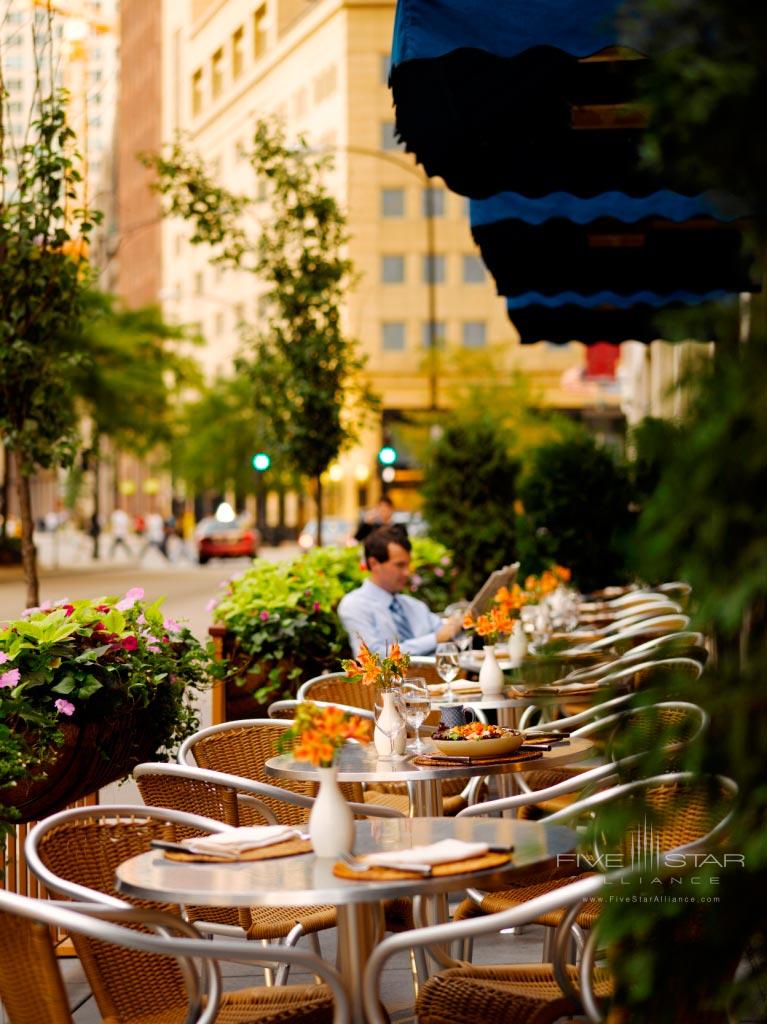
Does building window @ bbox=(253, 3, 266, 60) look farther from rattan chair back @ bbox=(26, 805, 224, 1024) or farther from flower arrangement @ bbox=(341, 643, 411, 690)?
rattan chair back @ bbox=(26, 805, 224, 1024)

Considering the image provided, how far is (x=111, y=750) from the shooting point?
603 cm

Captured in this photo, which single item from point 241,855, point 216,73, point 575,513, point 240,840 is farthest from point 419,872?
point 216,73

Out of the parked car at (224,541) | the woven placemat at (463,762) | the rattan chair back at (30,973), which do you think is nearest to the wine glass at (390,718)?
the woven placemat at (463,762)

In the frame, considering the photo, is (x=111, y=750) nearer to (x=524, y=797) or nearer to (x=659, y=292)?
(x=524, y=797)

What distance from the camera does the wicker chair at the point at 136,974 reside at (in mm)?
3463

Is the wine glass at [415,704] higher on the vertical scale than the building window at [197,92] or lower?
lower

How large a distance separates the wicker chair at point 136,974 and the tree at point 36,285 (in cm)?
526

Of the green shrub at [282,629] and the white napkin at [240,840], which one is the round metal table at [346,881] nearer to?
the white napkin at [240,840]

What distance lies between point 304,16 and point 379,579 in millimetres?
70829

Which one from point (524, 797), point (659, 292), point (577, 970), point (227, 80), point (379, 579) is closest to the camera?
point (577, 970)

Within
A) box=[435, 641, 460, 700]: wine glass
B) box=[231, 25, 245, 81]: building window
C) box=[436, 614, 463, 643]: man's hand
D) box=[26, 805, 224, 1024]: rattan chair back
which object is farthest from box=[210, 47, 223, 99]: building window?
box=[26, 805, 224, 1024]: rattan chair back

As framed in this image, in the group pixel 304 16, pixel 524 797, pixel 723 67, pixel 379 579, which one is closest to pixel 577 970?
pixel 524 797

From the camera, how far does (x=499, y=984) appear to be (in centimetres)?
404

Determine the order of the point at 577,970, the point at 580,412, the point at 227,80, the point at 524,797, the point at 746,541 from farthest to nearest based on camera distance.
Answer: the point at 227,80, the point at 580,412, the point at 524,797, the point at 577,970, the point at 746,541
